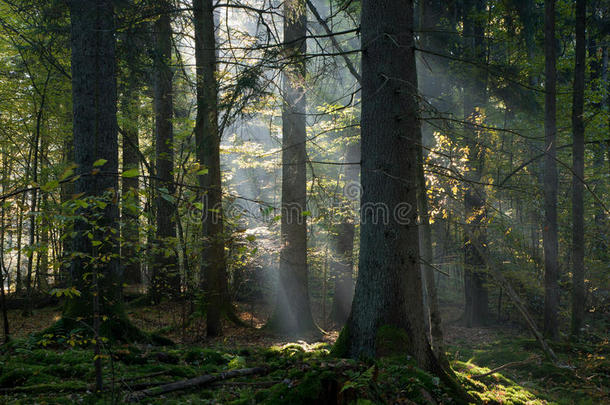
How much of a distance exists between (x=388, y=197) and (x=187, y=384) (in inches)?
109

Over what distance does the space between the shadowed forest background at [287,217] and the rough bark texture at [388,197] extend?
23 millimetres

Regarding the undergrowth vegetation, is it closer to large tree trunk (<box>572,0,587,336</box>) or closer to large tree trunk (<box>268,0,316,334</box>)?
large tree trunk (<box>572,0,587,336</box>)

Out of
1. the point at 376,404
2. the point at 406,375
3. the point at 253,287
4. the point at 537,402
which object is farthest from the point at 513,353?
the point at 253,287

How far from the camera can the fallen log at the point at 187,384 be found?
11.2ft

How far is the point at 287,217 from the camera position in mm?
9711

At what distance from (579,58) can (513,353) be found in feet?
24.2

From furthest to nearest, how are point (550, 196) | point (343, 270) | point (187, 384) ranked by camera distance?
point (343, 270), point (550, 196), point (187, 384)

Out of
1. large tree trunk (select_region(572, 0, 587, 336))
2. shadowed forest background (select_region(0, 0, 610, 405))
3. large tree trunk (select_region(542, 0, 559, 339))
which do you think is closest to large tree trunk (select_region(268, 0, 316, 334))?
shadowed forest background (select_region(0, 0, 610, 405))

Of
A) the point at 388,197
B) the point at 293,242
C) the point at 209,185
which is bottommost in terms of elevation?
the point at 293,242

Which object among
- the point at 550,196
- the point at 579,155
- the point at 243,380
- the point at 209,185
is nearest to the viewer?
the point at 243,380

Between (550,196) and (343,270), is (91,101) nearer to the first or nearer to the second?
(343,270)

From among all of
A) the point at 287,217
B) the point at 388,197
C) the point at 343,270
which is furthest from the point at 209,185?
the point at 343,270

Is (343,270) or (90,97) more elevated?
(90,97)

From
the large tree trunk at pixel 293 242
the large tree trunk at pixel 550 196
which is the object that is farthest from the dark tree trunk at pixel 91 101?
the large tree trunk at pixel 550 196
